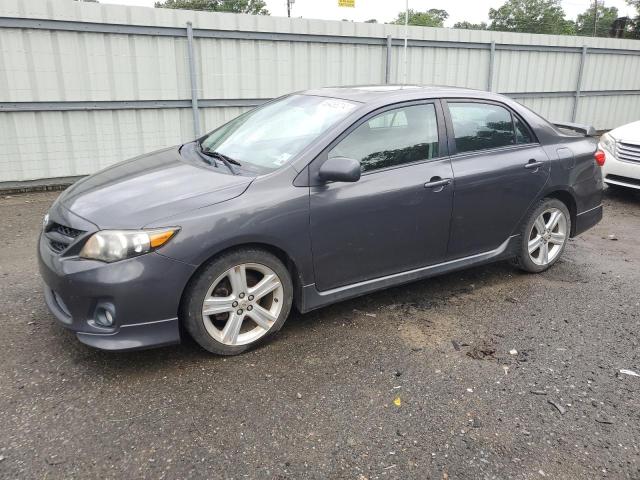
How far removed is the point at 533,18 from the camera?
64.4 metres

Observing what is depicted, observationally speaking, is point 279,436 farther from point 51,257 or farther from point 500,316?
point 500,316

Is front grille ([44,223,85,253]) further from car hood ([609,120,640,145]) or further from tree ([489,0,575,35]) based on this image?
tree ([489,0,575,35])

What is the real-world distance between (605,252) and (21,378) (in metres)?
5.36

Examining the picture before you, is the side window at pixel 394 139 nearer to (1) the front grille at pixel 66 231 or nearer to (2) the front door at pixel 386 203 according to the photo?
(2) the front door at pixel 386 203

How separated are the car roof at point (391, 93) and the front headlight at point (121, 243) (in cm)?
178

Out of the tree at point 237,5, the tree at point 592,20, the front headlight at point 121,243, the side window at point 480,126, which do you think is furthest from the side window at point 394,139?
the tree at point 592,20

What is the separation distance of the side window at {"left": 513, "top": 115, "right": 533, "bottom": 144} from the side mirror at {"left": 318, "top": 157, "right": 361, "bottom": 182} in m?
1.85

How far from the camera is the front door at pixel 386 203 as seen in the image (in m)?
3.45

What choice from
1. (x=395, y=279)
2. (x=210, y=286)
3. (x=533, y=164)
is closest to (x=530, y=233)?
(x=533, y=164)

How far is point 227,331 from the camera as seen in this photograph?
3.23 meters

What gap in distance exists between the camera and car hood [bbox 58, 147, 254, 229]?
2.99 meters

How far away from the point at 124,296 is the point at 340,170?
4.75ft

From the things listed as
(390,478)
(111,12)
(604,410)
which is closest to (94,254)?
(390,478)

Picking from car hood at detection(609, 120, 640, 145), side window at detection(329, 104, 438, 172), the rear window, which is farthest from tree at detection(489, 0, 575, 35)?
side window at detection(329, 104, 438, 172)
